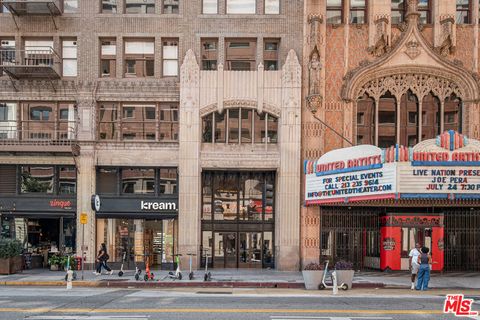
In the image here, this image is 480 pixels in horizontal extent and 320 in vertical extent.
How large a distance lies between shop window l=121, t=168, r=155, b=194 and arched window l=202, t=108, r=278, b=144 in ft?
12.4

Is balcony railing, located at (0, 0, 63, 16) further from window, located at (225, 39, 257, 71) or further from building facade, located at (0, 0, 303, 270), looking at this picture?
window, located at (225, 39, 257, 71)

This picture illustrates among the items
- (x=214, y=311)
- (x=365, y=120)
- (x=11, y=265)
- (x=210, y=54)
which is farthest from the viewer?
(x=210, y=54)

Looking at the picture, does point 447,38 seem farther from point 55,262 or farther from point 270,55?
point 55,262

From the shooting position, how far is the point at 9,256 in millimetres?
28672

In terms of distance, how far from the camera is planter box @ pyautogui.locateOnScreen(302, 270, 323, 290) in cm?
2266

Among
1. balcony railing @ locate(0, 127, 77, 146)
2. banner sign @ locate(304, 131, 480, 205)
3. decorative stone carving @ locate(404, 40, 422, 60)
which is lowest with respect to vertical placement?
banner sign @ locate(304, 131, 480, 205)

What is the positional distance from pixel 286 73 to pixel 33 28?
47.6 feet

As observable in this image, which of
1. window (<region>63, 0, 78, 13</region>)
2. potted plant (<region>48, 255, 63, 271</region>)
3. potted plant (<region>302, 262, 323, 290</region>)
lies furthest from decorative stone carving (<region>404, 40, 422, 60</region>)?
potted plant (<region>48, 255, 63, 271</region>)

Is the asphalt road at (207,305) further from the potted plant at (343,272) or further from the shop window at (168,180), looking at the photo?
the shop window at (168,180)

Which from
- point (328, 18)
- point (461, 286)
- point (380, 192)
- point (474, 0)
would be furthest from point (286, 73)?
point (461, 286)

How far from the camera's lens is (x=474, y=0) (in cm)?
3209

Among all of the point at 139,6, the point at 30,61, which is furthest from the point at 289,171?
the point at 30,61

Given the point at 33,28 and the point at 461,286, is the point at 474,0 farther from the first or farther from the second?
the point at 33,28

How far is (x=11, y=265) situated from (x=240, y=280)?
12.0m
